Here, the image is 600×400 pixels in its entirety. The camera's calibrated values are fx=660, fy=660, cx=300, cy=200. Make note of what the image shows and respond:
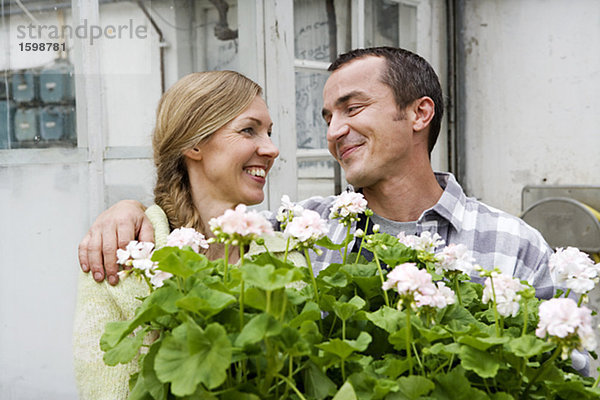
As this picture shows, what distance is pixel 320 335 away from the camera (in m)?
0.65

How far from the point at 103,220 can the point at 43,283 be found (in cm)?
67

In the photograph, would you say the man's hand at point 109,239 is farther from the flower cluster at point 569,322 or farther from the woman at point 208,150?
the flower cluster at point 569,322

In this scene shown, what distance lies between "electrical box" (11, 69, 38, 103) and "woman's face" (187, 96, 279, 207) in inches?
25.3

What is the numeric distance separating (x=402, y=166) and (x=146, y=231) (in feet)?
2.07

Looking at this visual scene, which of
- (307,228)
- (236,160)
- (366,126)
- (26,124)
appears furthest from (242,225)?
(26,124)

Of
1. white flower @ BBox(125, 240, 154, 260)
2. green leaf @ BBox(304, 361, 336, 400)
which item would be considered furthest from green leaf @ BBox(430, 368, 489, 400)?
white flower @ BBox(125, 240, 154, 260)

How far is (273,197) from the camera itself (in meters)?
2.18

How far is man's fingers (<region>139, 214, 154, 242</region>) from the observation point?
118 cm

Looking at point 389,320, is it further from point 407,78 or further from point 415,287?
point 407,78

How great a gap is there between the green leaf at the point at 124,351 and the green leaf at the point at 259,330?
142mm

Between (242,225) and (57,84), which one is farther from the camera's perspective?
(57,84)

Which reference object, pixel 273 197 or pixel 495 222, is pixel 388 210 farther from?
pixel 273 197

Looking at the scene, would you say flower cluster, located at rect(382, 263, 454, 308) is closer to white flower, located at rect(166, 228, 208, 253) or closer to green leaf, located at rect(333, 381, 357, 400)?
green leaf, located at rect(333, 381, 357, 400)

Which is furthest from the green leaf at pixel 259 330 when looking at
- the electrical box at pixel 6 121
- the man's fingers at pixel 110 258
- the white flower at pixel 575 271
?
the electrical box at pixel 6 121
